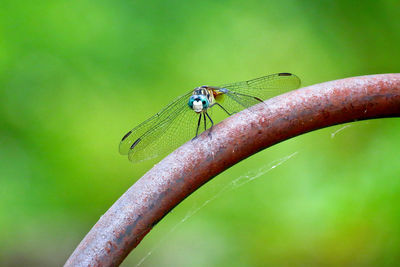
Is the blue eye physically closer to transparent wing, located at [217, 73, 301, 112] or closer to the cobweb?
transparent wing, located at [217, 73, 301, 112]

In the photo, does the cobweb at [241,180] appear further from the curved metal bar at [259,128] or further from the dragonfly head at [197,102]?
the curved metal bar at [259,128]

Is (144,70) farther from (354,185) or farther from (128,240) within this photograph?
(128,240)

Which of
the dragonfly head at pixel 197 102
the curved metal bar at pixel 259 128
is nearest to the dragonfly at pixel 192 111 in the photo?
the dragonfly head at pixel 197 102

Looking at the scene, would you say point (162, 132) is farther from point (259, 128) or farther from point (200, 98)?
point (259, 128)

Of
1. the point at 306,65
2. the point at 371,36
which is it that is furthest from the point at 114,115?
the point at 371,36

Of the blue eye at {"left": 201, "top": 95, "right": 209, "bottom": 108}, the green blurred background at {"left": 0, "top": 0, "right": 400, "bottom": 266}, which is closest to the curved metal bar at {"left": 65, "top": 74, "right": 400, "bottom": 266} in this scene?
the green blurred background at {"left": 0, "top": 0, "right": 400, "bottom": 266}

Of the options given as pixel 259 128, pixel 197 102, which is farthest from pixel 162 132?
pixel 259 128
